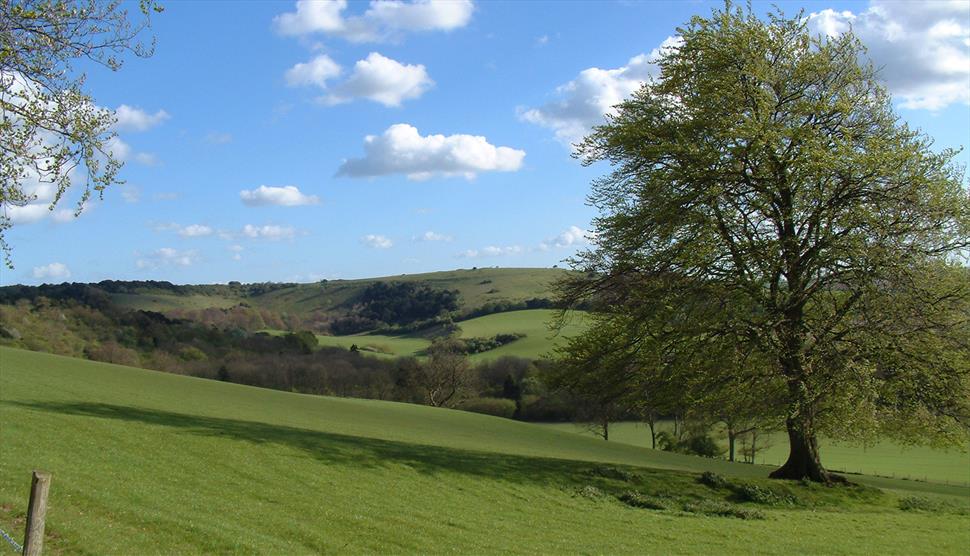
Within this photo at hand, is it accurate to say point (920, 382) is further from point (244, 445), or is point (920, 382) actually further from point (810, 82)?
point (244, 445)

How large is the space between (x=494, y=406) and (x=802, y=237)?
6783 cm

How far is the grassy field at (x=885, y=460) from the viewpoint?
5074 cm

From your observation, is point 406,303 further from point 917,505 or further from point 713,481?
point 917,505

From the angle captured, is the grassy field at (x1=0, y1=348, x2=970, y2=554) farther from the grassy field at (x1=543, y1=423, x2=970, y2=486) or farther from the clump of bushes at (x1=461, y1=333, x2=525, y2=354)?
the clump of bushes at (x1=461, y1=333, x2=525, y2=354)

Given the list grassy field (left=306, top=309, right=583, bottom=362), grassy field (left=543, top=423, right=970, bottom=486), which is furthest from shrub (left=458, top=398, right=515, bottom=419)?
grassy field (left=306, top=309, right=583, bottom=362)

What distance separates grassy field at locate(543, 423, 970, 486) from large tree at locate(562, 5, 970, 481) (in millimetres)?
24650

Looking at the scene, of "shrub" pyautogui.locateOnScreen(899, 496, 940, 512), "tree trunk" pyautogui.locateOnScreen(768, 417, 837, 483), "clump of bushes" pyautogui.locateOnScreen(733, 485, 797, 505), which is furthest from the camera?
"tree trunk" pyautogui.locateOnScreen(768, 417, 837, 483)

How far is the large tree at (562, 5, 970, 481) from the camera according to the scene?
22.0 meters

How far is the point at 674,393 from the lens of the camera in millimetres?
24812

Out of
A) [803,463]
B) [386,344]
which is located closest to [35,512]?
[803,463]

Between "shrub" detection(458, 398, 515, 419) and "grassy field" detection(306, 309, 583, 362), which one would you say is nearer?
"shrub" detection(458, 398, 515, 419)

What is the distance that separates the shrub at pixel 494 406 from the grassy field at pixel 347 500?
5940 centimetres

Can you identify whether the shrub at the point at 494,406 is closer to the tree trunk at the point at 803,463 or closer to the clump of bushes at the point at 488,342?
the clump of bushes at the point at 488,342

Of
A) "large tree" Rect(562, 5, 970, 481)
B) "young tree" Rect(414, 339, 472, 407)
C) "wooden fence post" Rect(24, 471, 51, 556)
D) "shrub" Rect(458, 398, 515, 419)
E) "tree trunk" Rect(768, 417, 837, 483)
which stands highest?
"large tree" Rect(562, 5, 970, 481)
